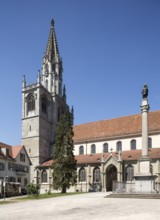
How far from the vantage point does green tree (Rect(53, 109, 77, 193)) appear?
1962 inches

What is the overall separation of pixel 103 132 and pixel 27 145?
759 inches

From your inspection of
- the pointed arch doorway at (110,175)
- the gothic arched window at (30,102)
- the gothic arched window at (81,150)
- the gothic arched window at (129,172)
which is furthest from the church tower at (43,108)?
the gothic arched window at (129,172)

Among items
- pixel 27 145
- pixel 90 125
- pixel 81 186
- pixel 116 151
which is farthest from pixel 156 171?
pixel 27 145

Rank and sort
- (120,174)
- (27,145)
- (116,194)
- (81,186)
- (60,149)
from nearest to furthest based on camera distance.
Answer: (116,194), (60,149), (120,174), (81,186), (27,145)

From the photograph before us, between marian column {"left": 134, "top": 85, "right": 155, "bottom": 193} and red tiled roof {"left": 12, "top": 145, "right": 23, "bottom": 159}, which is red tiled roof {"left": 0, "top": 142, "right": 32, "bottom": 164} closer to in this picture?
red tiled roof {"left": 12, "top": 145, "right": 23, "bottom": 159}

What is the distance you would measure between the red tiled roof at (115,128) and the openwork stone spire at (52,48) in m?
21.7

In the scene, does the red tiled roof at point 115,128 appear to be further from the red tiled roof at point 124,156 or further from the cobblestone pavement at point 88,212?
the cobblestone pavement at point 88,212

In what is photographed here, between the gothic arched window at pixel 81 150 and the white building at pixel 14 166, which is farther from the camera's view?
the gothic arched window at pixel 81 150

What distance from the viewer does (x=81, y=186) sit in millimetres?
61531

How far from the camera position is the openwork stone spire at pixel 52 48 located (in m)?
83.3

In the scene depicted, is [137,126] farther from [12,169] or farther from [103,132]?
[12,169]

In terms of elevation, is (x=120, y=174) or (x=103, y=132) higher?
(x=103, y=132)

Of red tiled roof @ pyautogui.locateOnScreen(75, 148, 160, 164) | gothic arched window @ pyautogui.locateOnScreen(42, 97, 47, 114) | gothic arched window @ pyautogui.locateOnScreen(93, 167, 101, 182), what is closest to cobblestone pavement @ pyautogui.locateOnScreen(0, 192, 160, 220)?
red tiled roof @ pyautogui.locateOnScreen(75, 148, 160, 164)

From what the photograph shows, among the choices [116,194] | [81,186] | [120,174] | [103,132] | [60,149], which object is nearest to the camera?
[116,194]
